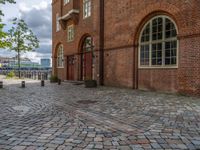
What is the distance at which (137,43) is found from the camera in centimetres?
1234

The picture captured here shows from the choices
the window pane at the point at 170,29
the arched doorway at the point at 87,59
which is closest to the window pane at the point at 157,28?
the window pane at the point at 170,29

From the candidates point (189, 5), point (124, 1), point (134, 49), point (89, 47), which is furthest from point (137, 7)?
point (89, 47)

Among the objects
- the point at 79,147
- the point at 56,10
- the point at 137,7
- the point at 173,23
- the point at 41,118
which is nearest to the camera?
the point at 79,147

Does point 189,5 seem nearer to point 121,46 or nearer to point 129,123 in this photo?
point 121,46

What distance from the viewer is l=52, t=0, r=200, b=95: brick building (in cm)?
940

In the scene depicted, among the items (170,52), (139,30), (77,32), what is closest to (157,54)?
(170,52)

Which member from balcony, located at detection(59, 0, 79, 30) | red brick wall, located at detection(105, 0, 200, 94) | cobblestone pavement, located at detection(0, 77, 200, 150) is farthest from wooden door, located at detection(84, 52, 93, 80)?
cobblestone pavement, located at detection(0, 77, 200, 150)

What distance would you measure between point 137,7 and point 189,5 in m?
3.41

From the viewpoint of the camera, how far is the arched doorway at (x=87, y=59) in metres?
16.9

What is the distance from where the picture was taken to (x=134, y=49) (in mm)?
12430

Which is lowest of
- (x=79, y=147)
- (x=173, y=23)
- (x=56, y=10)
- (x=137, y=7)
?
(x=79, y=147)

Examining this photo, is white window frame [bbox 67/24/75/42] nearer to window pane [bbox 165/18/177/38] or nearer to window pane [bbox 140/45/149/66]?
window pane [bbox 140/45/149/66]

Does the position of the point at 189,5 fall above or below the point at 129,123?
above

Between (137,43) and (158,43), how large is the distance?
1552mm
